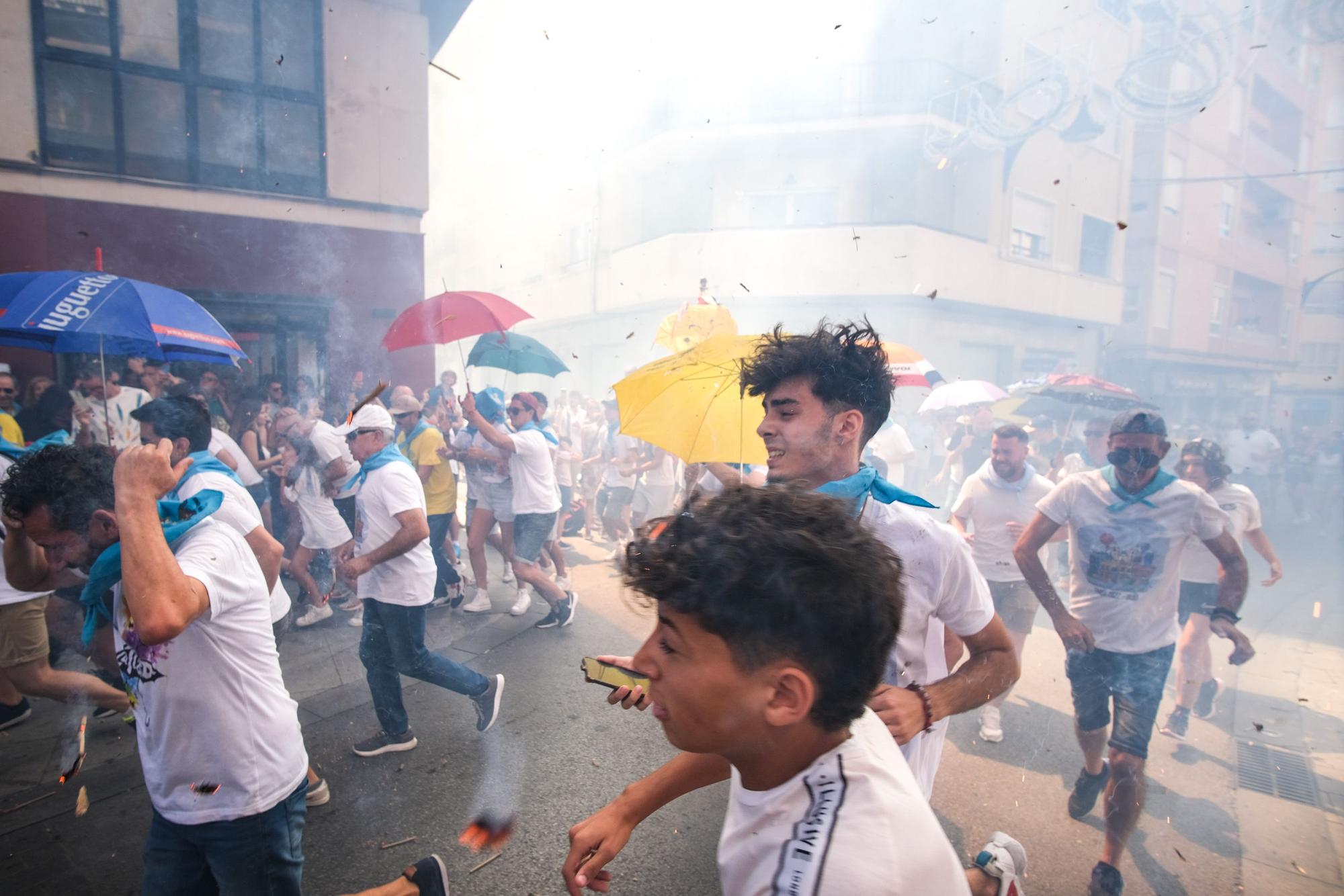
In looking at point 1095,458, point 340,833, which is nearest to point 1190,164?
point 1095,458

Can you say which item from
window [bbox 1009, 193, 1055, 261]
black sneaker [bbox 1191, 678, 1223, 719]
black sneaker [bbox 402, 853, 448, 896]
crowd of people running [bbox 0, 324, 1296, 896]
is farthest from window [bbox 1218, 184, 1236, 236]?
black sneaker [bbox 402, 853, 448, 896]

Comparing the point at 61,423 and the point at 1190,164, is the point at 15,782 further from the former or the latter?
the point at 1190,164

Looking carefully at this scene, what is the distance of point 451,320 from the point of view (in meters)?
5.03

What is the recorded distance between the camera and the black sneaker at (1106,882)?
2.54 meters

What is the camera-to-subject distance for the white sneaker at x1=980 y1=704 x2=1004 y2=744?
3.81 meters

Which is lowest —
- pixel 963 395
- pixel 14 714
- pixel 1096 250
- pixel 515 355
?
pixel 14 714

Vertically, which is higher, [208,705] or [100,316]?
[100,316]

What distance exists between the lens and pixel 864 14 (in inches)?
317

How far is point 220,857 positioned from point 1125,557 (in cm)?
346

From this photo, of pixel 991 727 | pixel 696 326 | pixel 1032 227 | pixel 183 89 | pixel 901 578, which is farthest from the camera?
pixel 1032 227

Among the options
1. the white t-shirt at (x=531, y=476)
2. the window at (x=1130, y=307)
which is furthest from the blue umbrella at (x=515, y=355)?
the window at (x=1130, y=307)

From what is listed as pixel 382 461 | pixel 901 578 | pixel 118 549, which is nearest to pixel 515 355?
pixel 382 461

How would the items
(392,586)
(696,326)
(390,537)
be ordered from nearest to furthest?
(392,586), (390,537), (696,326)

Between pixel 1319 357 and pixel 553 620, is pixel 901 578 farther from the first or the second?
pixel 1319 357
